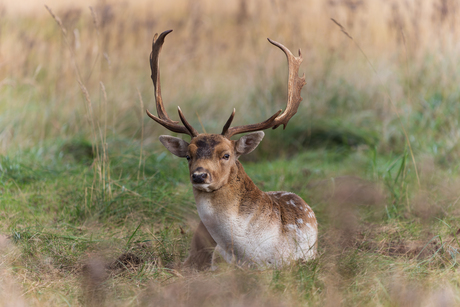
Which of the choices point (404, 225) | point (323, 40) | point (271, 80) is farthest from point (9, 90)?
point (404, 225)

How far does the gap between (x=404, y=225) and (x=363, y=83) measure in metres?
3.97

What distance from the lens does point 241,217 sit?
353cm

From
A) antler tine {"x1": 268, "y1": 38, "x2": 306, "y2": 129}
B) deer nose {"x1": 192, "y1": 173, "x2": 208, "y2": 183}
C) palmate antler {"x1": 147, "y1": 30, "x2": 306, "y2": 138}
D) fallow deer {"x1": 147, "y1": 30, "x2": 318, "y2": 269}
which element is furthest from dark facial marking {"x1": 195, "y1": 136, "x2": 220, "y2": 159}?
antler tine {"x1": 268, "y1": 38, "x2": 306, "y2": 129}

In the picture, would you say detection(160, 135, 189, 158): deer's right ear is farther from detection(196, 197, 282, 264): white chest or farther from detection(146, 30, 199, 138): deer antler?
detection(196, 197, 282, 264): white chest

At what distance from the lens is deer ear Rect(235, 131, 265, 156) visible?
12.1 feet

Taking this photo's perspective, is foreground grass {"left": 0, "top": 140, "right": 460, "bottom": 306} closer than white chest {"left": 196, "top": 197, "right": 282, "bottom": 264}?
Yes

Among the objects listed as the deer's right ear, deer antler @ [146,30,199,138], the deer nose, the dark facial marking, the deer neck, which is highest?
deer antler @ [146,30,199,138]

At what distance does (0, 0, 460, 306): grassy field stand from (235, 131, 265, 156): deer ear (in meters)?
0.83

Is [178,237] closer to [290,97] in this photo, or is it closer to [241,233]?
[241,233]

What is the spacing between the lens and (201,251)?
12.8ft

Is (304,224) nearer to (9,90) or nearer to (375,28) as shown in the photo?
(9,90)

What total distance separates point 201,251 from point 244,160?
3394 millimetres

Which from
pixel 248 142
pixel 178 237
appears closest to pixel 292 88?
pixel 248 142

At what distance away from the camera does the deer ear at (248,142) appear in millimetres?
3701
